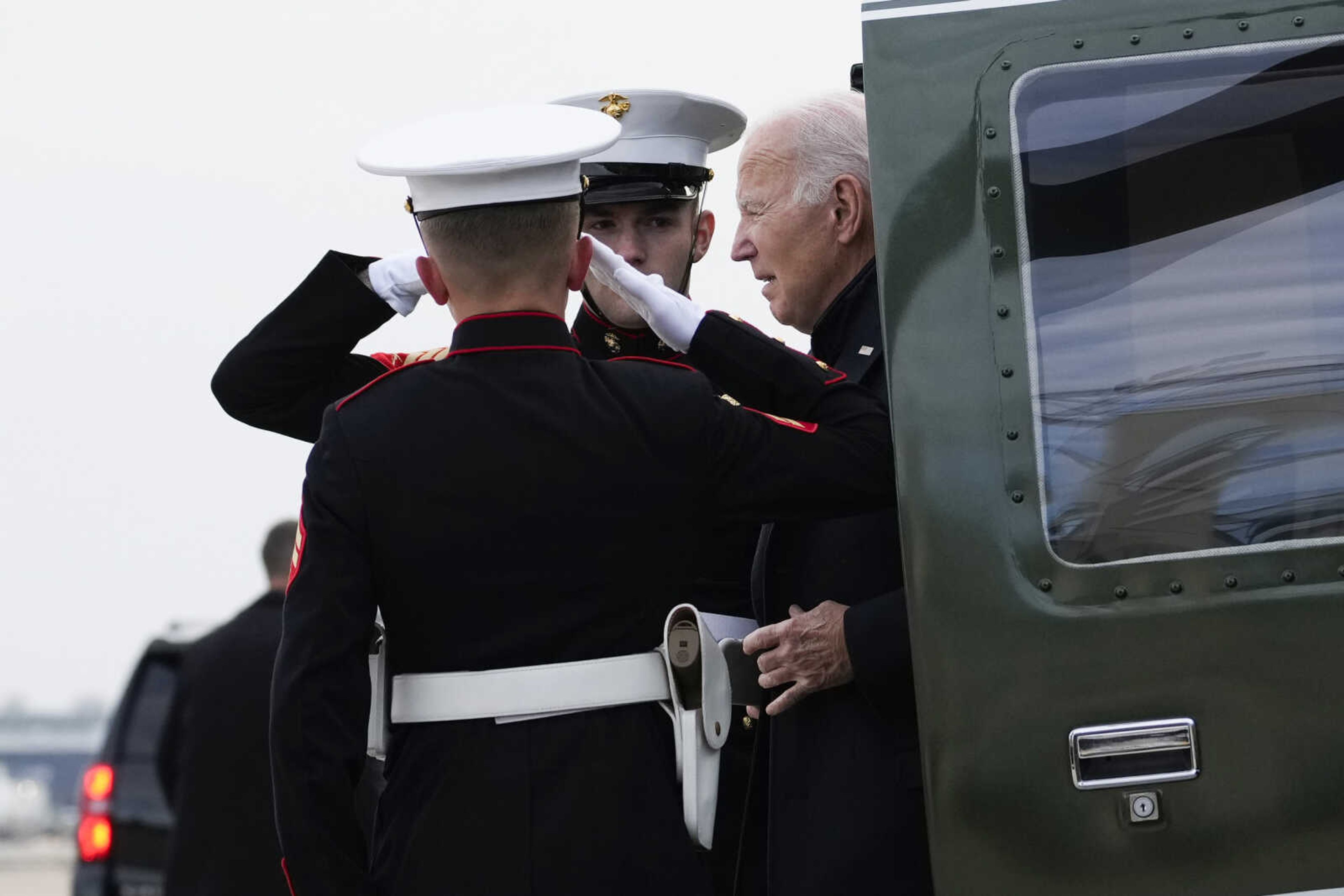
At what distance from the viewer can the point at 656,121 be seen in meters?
3.79

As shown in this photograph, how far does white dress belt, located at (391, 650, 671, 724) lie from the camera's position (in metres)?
2.38

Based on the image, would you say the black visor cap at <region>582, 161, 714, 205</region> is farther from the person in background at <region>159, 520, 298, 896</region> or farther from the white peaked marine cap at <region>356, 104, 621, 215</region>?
the person in background at <region>159, 520, 298, 896</region>

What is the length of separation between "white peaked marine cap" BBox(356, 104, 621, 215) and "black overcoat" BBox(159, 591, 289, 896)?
3149 mm

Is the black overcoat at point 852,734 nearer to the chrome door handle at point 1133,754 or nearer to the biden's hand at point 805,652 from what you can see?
the biden's hand at point 805,652

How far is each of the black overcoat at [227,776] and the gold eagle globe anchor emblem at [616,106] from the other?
90.5 inches

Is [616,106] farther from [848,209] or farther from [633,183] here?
[848,209]

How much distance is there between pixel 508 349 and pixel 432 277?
0.18 meters

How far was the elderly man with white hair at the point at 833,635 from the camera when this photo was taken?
2725 millimetres

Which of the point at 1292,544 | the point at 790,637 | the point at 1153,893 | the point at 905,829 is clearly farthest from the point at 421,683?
the point at 1292,544

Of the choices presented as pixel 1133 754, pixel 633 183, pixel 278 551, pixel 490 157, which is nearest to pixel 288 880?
pixel 490 157

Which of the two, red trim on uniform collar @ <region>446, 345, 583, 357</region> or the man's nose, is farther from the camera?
the man's nose

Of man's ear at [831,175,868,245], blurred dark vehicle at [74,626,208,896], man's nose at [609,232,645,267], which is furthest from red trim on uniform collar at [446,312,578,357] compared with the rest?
blurred dark vehicle at [74,626,208,896]

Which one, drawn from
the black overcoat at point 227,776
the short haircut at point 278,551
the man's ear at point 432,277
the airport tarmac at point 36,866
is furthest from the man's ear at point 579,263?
the airport tarmac at point 36,866

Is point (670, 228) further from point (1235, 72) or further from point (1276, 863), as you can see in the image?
point (1276, 863)
